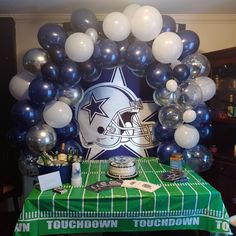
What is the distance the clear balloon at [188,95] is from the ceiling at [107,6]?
765 millimetres

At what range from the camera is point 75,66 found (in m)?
2.03

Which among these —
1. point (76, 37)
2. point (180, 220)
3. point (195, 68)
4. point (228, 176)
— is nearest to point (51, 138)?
point (76, 37)

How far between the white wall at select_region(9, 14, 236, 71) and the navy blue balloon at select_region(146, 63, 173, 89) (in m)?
0.84

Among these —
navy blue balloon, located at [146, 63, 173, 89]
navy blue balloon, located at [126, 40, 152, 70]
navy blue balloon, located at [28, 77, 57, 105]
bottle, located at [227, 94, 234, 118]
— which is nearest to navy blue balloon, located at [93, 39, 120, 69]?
navy blue balloon, located at [126, 40, 152, 70]

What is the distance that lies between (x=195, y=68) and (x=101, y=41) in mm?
861

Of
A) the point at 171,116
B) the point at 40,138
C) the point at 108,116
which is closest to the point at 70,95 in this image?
the point at 40,138

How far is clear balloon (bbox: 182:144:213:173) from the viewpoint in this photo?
2285 millimetres

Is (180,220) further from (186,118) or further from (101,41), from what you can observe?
(101,41)

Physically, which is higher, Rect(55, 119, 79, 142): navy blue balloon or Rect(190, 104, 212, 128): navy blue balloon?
Rect(190, 104, 212, 128): navy blue balloon

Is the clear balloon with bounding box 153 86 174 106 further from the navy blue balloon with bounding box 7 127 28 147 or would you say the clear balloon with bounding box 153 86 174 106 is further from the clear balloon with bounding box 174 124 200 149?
the navy blue balloon with bounding box 7 127 28 147

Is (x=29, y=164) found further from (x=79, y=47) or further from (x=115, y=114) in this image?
(x=79, y=47)

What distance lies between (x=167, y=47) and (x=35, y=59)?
1072 millimetres

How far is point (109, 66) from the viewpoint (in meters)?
2.17

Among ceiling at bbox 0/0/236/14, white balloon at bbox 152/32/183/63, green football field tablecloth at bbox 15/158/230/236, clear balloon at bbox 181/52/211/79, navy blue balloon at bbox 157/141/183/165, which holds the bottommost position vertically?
green football field tablecloth at bbox 15/158/230/236
